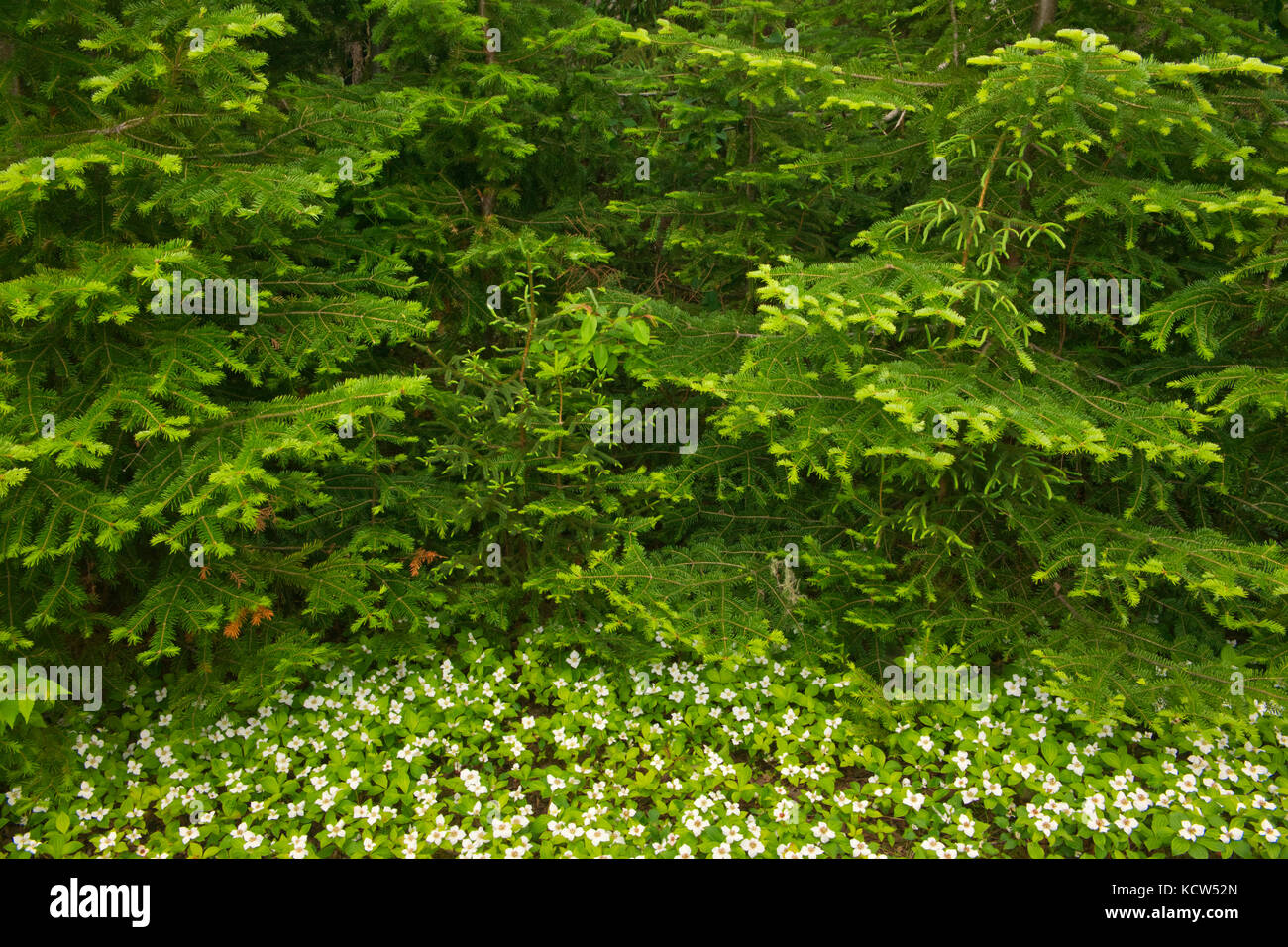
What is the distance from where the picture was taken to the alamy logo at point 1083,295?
4062mm

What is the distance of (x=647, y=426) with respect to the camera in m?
5.14

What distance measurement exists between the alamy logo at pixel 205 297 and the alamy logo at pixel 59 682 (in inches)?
65.1

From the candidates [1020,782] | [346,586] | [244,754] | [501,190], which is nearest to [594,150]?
[501,190]

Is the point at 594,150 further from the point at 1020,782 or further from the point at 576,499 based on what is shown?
the point at 1020,782

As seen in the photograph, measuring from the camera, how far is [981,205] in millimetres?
4020

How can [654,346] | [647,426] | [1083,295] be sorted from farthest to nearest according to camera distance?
[647,426] < [654,346] < [1083,295]

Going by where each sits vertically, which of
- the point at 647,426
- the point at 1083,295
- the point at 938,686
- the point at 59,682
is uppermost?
the point at 1083,295

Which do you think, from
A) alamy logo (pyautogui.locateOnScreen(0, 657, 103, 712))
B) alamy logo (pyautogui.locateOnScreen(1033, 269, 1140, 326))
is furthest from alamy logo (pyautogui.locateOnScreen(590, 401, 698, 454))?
alamy logo (pyautogui.locateOnScreen(0, 657, 103, 712))

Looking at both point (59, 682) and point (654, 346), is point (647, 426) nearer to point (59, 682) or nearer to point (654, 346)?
point (654, 346)

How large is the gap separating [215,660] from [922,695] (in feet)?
13.0
